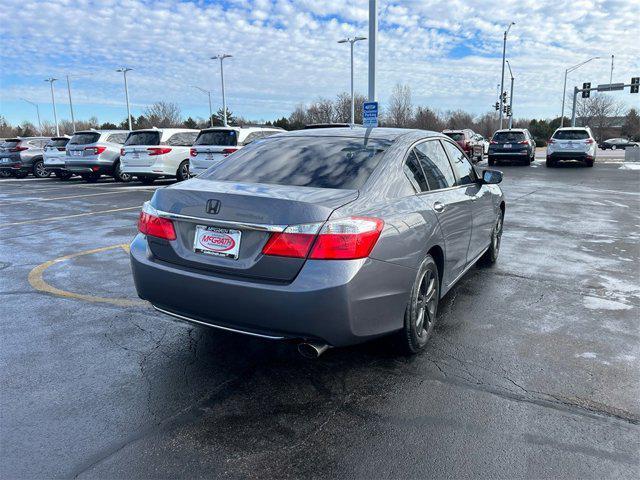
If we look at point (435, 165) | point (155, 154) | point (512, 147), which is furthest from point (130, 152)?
point (512, 147)

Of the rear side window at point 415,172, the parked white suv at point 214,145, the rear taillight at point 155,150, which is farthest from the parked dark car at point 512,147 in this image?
the rear side window at point 415,172

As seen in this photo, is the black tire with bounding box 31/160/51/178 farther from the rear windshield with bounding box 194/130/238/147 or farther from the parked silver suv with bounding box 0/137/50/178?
the rear windshield with bounding box 194/130/238/147

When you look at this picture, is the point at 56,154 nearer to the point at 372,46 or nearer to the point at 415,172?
the point at 372,46

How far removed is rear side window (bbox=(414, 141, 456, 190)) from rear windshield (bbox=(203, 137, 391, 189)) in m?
0.41

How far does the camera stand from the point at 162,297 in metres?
3.33

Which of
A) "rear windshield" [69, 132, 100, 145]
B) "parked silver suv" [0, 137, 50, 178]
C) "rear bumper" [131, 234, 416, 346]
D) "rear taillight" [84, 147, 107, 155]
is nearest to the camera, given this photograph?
"rear bumper" [131, 234, 416, 346]

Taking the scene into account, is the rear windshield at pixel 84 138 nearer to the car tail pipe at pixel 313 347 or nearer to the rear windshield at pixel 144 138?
the rear windshield at pixel 144 138

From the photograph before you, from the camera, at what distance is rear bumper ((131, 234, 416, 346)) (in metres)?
2.86

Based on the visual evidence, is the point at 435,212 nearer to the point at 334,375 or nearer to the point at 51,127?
the point at 334,375

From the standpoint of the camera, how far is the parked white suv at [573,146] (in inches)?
876

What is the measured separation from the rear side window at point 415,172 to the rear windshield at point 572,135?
2146cm

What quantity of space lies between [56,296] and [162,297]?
90.8 inches

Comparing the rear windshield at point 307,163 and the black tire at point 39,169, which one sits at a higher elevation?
the rear windshield at point 307,163

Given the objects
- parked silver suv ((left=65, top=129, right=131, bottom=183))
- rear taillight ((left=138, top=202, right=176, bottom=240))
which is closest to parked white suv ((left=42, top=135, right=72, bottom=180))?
parked silver suv ((left=65, top=129, right=131, bottom=183))
